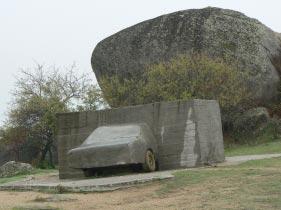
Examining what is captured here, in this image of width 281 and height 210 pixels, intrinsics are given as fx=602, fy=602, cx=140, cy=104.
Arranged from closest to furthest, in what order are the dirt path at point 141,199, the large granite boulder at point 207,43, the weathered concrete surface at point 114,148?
the dirt path at point 141,199
the weathered concrete surface at point 114,148
the large granite boulder at point 207,43

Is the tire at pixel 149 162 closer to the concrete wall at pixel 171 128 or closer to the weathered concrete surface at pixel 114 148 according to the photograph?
the weathered concrete surface at pixel 114 148

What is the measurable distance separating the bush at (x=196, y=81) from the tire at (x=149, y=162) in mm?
11598

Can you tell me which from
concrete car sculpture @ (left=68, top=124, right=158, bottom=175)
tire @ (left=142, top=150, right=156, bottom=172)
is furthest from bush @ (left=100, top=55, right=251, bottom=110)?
tire @ (left=142, top=150, right=156, bottom=172)

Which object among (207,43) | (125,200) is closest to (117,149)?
(125,200)

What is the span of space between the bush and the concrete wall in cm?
1067

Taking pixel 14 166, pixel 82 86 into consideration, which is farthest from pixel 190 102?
pixel 82 86

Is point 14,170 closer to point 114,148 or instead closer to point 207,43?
point 114,148

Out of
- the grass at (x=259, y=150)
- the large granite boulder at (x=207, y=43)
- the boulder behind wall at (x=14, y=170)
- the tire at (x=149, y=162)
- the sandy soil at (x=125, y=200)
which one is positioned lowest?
the sandy soil at (x=125, y=200)

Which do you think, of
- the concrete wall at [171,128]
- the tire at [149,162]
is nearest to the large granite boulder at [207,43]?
the concrete wall at [171,128]

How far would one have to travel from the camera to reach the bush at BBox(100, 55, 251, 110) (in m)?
24.8

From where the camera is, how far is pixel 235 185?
364 inches

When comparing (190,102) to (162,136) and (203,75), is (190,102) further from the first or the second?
(203,75)

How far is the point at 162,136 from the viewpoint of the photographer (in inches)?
517

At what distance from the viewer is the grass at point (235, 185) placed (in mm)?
7879
